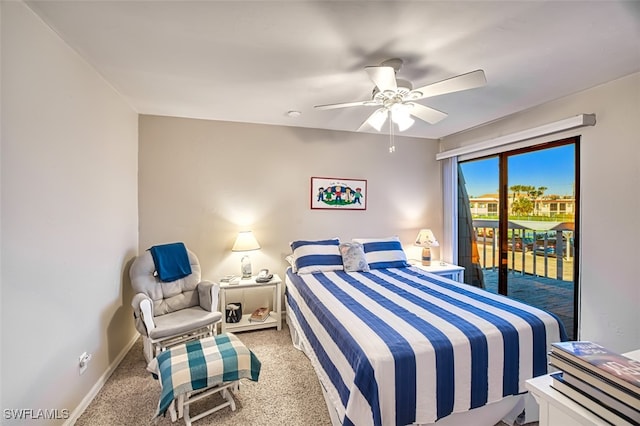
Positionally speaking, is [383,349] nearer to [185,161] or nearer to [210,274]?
[210,274]

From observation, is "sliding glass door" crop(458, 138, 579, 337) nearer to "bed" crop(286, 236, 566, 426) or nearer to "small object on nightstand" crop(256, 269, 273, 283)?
"bed" crop(286, 236, 566, 426)

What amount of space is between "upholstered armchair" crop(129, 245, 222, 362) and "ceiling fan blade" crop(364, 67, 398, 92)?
2.28 meters

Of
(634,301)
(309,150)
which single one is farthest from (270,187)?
(634,301)

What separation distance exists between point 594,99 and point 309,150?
287cm

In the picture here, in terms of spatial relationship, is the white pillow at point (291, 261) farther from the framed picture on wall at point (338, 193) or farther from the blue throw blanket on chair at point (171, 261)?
the blue throw blanket on chair at point (171, 261)

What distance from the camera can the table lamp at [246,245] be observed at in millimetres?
3195

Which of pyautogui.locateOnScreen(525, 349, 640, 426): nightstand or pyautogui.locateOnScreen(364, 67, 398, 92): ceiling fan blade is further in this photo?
pyautogui.locateOnScreen(364, 67, 398, 92): ceiling fan blade

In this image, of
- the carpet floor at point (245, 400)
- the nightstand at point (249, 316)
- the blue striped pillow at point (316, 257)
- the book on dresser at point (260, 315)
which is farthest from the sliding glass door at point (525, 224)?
the book on dresser at point (260, 315)

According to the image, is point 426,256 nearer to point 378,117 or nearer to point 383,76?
point 378,117

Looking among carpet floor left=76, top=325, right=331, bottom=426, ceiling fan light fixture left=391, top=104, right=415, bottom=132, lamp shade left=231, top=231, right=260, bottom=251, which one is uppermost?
ceiling fan light fixture left=391, top=104, right=415, bottom=132

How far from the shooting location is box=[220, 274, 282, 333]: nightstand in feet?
10.00

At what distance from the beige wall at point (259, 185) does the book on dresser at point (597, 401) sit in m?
3.05

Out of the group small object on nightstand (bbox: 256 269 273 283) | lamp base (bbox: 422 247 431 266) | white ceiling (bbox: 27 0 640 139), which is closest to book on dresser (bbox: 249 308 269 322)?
small object on nightstand (bbox: 256 269 273 283)

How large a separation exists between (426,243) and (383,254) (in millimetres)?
841
